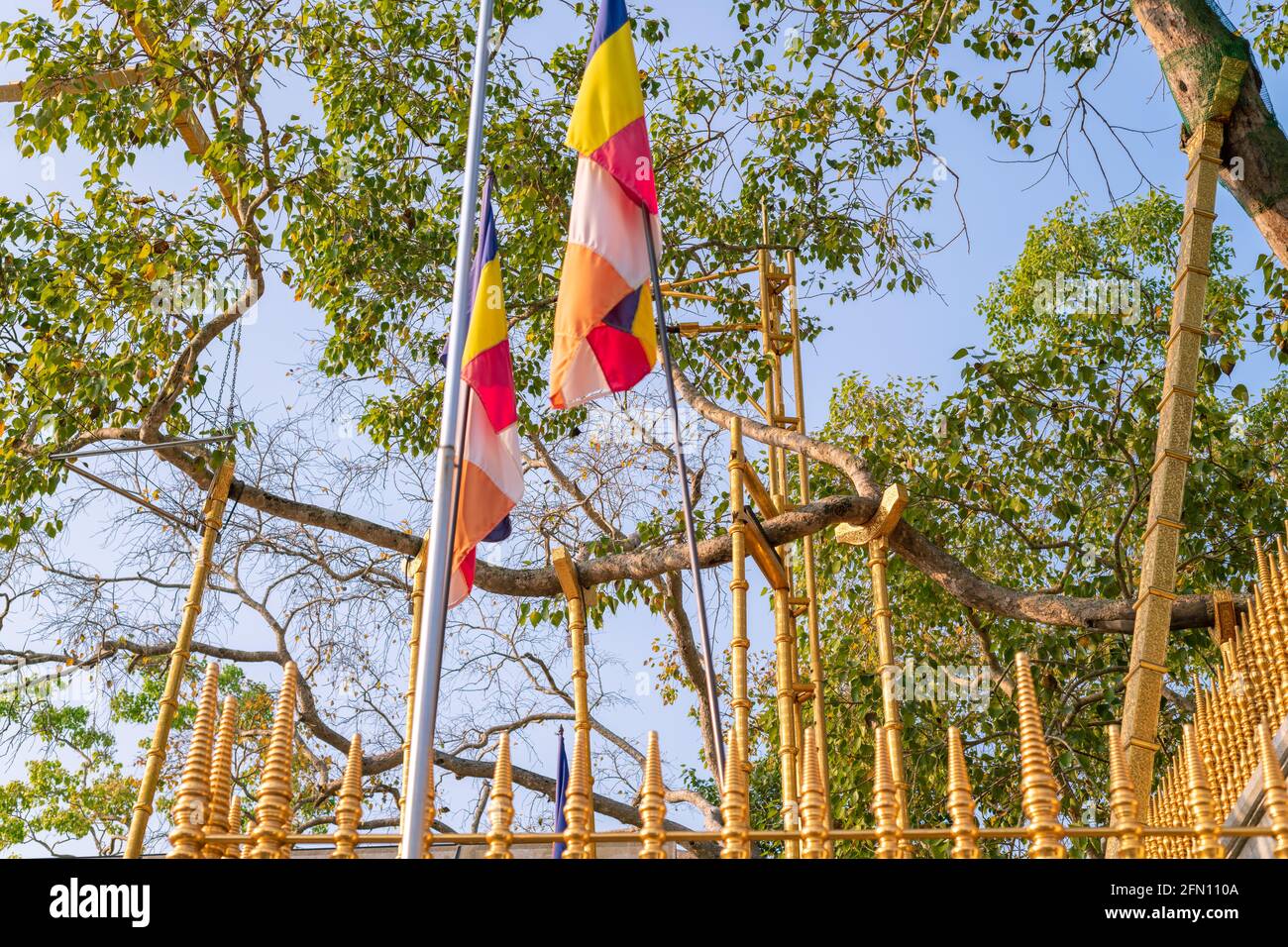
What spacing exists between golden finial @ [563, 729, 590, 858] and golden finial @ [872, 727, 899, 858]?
75cm

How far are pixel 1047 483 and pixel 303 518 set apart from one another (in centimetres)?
594

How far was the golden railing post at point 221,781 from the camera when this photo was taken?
12.2 ft

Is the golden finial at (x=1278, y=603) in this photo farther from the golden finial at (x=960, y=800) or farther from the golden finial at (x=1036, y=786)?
the golden finial at (x=960, y=800)

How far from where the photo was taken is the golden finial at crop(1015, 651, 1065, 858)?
328 cm

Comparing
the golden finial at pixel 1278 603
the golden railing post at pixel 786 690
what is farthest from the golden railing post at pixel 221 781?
the golden finial at pixel 1278 603

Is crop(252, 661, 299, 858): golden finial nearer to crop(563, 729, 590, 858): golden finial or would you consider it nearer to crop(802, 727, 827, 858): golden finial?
crop(563, 729, 590, 858): golden finial

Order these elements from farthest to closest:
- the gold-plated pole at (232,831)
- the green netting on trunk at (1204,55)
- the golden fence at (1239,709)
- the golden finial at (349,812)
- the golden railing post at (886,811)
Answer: the green netting on trunk at (1204,55) < the golden fence at (1239,709) < the gold-plated pole at (232,831) < the golden finial at (349,812) < the golden railing post at (886,811)

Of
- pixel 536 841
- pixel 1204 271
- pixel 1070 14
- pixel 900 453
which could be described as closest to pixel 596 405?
pixel 900 453

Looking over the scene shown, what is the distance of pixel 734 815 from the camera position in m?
3.50

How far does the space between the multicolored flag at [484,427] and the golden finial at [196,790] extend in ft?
4.64

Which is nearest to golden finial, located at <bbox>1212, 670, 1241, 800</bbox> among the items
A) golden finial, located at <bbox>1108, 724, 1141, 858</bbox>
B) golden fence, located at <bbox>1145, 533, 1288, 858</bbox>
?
golden fence, located at <bbox>1145, 533, 1288, 858</bbox>

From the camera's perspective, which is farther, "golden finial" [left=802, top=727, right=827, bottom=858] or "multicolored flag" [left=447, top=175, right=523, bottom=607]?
"multicolored flag" [left=447, top=175, right=523, bottom=607]
